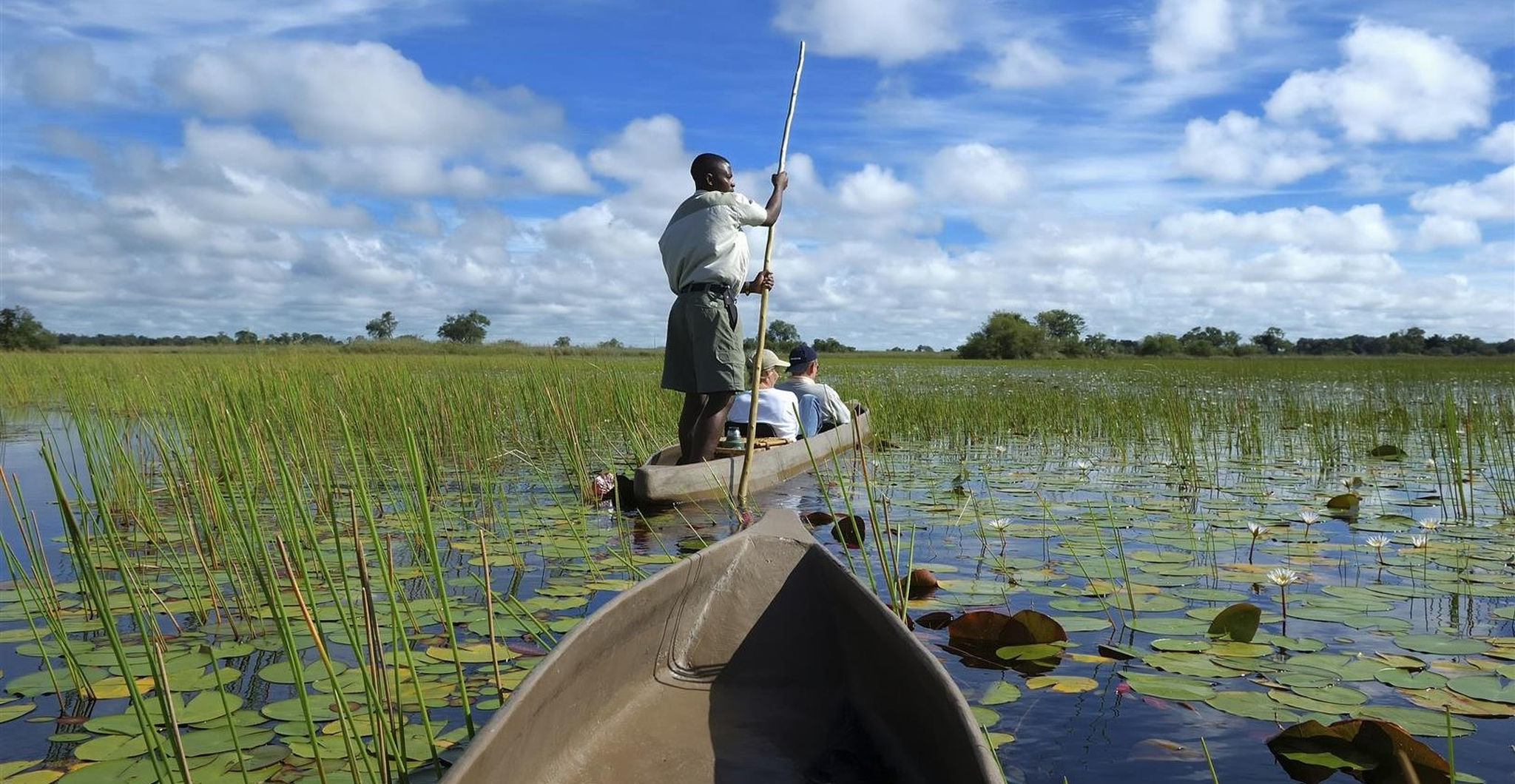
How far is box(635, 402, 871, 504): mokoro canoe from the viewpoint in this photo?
4922 mm

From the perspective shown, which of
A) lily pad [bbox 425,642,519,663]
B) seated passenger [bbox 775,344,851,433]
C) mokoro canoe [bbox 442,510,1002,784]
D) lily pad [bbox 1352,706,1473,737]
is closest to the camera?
mokoro canoe [bbox 442,510,1002,784]

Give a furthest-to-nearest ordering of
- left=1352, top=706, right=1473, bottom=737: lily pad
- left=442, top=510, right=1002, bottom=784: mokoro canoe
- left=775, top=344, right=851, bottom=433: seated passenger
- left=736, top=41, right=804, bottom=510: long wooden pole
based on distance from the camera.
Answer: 1. left=775, top=344, right=851, bottom=433: seated passenger
2. left=736, top=41, right=804, bottom=510: long wooden pole
3. left=1352, top=706, right=1473, bottom=737: lily pad
4. left=442, top=510, right=1002, bottom=784: mokoro canoe

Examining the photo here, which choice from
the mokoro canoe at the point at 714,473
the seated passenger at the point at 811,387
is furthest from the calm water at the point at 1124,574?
the seated passenger at the point at 811,387

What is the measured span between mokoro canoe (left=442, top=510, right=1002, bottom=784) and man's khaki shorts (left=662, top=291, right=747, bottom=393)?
2645 millimetres

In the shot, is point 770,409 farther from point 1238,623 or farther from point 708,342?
point 1238,623

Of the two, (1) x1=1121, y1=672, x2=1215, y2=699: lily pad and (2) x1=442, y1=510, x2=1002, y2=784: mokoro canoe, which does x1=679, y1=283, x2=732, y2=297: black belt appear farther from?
(1) x1=1121, y1=672, x2=1215, y2=699: lily pad

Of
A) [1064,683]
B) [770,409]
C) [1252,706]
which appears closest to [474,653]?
[1064,683]

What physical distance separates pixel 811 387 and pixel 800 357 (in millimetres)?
237

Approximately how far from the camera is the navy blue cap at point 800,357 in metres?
6.97

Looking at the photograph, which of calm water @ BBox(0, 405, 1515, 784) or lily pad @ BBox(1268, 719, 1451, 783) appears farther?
calm water @ BBox(0, 405, 1515, 784)

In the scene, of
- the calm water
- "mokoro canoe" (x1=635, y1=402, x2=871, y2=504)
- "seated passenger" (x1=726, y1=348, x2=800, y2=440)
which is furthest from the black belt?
the calm water

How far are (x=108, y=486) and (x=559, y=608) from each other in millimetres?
3462

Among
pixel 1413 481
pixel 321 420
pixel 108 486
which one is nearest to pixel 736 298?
pixel 321 420

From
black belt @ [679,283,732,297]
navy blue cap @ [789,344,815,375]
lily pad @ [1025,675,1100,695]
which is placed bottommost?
lily pad @ [1025,675,1100,695]
